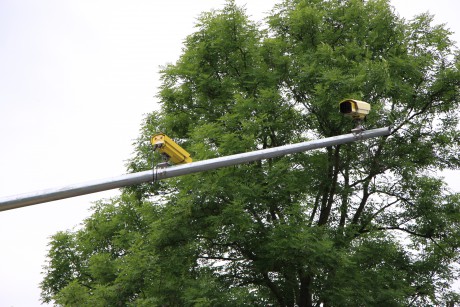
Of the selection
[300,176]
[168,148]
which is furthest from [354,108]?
[300,176]

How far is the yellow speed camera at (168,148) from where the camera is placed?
9148mm

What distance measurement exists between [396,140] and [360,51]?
394cm

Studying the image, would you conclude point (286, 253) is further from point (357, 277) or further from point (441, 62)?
point (441, 62)

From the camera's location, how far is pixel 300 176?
72.1ft

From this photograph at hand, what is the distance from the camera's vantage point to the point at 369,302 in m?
20.4

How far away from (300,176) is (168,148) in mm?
13231

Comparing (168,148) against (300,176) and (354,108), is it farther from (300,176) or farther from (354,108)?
(300,176)

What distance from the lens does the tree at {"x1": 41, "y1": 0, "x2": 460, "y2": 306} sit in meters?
20.1

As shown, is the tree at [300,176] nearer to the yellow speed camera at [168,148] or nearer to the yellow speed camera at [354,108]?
the yellow speed camera at [354,108]

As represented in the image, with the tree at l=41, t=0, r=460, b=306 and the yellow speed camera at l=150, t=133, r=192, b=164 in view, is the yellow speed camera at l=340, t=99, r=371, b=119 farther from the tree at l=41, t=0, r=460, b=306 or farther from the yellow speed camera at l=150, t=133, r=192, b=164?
the tree at l=41, t=0, r=460, b=306

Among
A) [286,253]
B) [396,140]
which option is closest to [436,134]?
[396,140]

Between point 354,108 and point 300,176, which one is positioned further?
point 300,176

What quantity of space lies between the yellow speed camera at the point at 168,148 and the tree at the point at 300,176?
9.88 meters

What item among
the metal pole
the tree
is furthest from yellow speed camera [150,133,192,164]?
the tree
